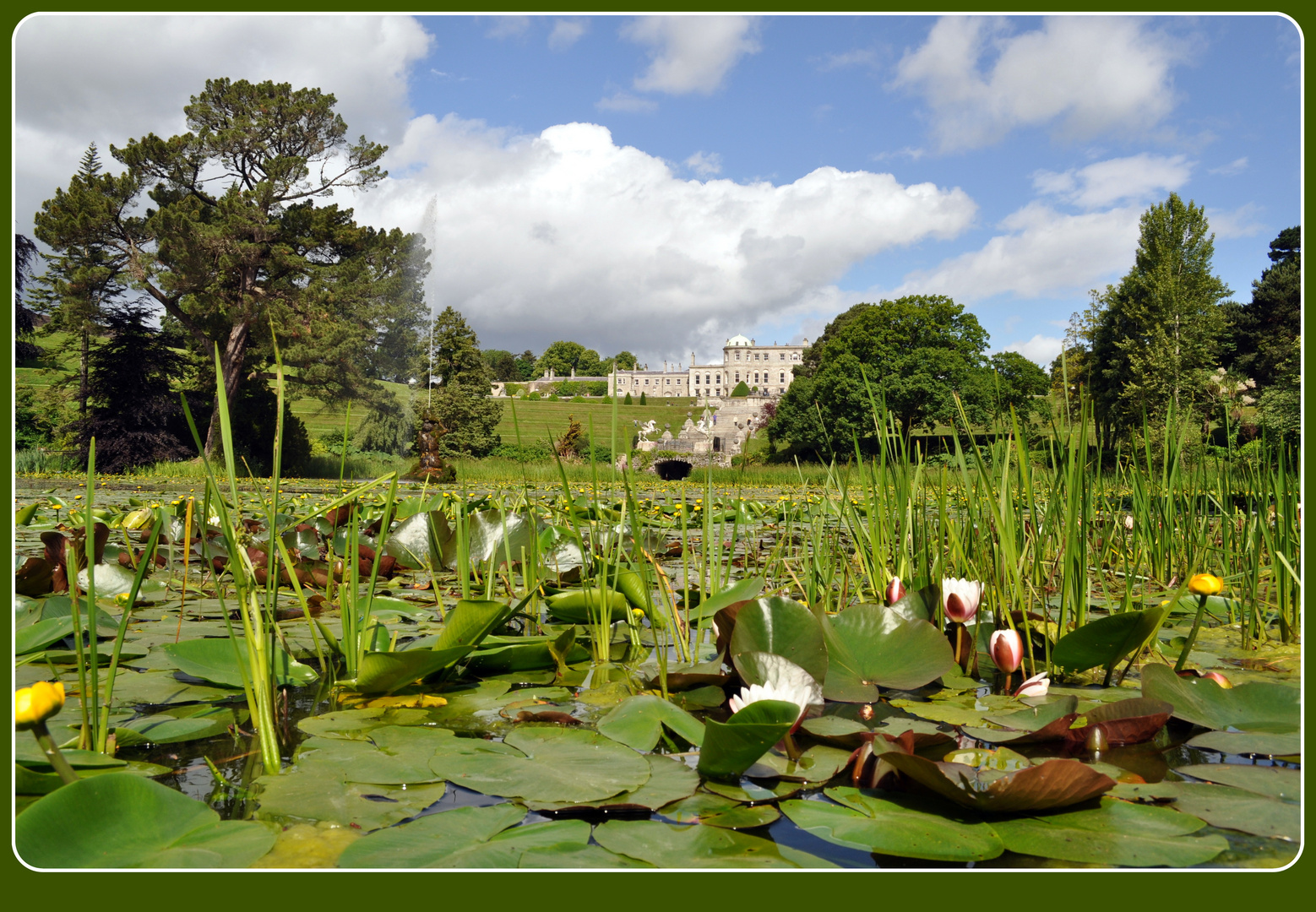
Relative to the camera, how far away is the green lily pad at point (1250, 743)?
0.80 meters

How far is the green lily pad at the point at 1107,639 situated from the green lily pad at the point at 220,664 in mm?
1249

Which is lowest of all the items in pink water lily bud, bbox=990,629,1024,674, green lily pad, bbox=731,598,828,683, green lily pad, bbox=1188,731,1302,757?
green lily pad, bbox=1188,731,1302,757

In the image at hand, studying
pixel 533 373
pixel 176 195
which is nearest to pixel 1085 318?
pixel 176 195

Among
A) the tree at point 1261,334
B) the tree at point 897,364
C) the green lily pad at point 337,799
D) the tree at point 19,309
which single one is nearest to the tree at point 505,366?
the tree at point 897,364

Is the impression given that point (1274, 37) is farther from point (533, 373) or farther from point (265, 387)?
point (533, 373)

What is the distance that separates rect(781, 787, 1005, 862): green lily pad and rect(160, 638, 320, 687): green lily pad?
835 millimetres

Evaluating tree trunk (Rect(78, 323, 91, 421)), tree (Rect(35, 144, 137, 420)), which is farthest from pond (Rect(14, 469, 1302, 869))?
tree (Rect(35, 144, 137, 420))

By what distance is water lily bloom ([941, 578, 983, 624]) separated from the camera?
1151 mm

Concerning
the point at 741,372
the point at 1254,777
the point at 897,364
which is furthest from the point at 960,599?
the point at 741,372

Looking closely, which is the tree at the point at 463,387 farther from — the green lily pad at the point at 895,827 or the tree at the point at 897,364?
the green lily pad at the point at 895,827

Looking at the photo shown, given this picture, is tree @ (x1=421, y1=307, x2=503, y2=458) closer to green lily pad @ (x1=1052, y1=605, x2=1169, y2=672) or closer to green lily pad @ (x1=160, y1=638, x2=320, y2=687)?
green lily pad @ (x1=160, y1=638, x2=320, y2=687)

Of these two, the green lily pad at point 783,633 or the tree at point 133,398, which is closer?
the green lily pad at point 783,633

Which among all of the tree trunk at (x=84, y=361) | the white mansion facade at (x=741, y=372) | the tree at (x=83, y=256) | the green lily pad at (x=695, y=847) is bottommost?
the green lily pad at (x=695, y=847)

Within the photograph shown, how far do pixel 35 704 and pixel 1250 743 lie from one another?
1226mm
